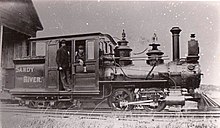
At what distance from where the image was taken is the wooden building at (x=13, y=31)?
6.33 feet

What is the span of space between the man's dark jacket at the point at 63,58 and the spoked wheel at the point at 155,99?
1.56 feet

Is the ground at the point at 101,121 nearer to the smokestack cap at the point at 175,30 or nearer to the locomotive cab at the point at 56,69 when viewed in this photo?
the locomotive cab at the point at 56,69

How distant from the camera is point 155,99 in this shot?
1849 mm

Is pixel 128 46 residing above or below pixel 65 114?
above

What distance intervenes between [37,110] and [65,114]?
0.19 metres

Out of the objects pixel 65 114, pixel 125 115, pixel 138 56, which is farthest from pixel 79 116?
pixel 138 56

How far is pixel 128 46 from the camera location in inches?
71.4

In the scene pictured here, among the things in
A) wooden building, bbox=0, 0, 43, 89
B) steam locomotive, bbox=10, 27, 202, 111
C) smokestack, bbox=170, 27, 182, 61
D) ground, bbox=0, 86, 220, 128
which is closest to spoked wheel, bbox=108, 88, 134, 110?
steam locomotive, bbox=10, 27, 202, 111

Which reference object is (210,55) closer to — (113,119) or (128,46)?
(128,46)

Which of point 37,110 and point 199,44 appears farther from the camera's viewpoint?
point 37,110

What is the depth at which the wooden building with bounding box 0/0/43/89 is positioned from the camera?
1.93 m

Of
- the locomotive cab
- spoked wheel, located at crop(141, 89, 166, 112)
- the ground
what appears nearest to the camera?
the ground

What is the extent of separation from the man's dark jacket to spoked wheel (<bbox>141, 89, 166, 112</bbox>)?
476mm

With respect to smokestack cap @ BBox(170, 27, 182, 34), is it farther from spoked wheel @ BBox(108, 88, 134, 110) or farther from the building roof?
the building roof
